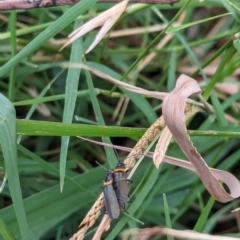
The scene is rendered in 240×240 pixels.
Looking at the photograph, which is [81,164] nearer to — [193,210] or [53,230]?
[53,230]

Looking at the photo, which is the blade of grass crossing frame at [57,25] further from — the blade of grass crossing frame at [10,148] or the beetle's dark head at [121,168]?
the beetle's dark head at [121,168]

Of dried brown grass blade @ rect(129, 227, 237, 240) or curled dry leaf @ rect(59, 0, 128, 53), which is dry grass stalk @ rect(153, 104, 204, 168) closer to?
dried brown grass blade @ rect(129, 227, 237, 240)

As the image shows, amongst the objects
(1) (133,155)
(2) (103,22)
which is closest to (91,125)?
(1) (133,155)

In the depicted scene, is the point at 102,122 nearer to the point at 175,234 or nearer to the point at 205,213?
the point at 205,213

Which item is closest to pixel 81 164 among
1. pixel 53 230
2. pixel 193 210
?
pixel 53 230

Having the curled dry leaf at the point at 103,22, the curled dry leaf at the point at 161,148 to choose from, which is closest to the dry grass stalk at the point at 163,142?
the curled dry leaf at the point at 161,148

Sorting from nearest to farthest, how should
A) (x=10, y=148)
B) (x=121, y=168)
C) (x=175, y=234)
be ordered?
(x=175, y=234)
(x=10, y=148)
(x=121, y=168)
